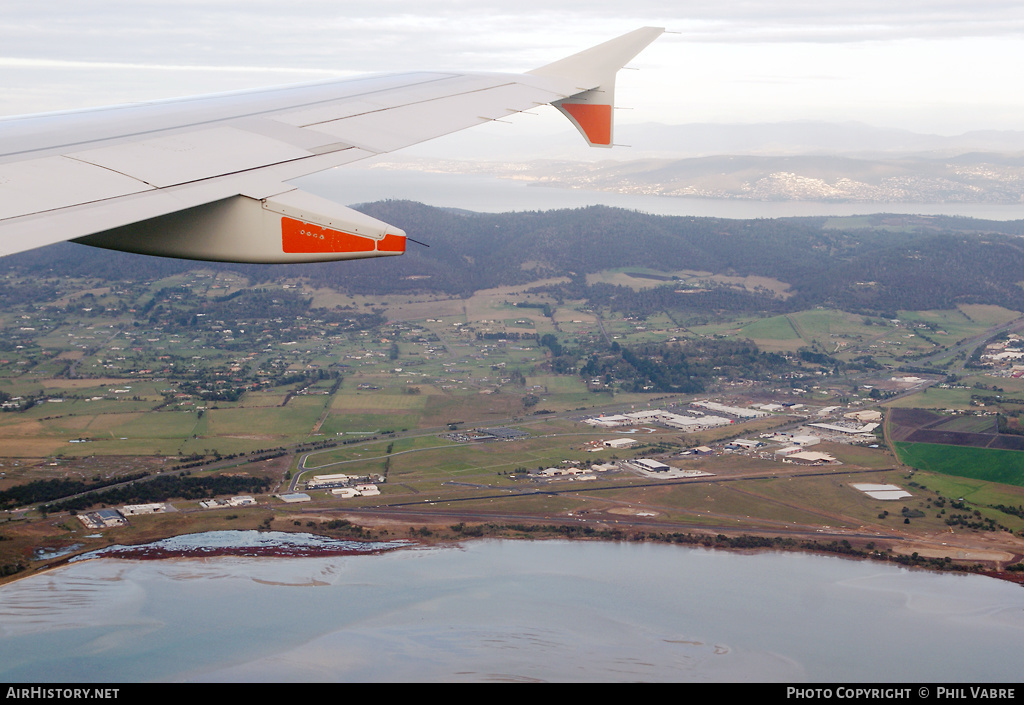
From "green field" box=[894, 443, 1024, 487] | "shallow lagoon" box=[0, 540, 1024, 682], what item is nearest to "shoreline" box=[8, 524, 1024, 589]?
"shallow lagoon" box=[0, 540, 1024, 682]

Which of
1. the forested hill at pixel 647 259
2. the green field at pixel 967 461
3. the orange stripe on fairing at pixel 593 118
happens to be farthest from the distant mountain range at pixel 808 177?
the orange stripe on fairing at pixel 593 118

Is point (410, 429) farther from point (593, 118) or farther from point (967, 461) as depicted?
point (593, 118)

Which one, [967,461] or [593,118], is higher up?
[593,118]

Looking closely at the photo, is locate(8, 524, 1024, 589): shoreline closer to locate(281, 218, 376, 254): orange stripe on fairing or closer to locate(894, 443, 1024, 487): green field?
locate(894, 443, 1024, 487): green field

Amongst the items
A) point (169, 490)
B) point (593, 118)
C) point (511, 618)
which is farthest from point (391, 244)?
point (169, 490)

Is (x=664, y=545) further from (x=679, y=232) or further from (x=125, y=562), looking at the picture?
(x=679, y=232)

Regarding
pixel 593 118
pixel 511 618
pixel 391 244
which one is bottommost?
pixel 511 618

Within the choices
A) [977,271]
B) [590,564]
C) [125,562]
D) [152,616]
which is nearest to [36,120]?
[152,616]
